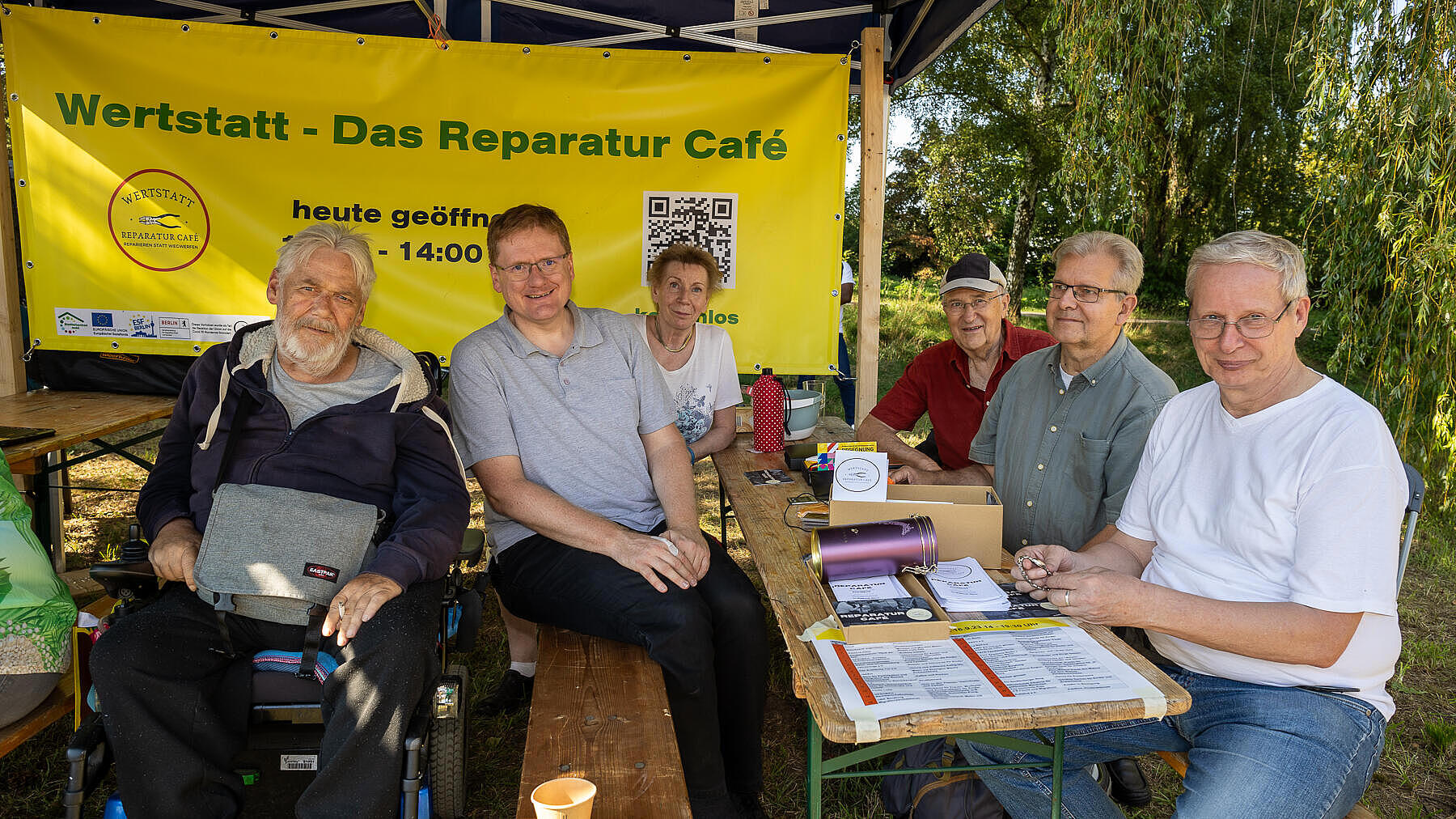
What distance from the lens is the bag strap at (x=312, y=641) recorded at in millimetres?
1868

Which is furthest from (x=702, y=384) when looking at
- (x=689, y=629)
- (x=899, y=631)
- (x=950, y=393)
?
(x=899, y=631)

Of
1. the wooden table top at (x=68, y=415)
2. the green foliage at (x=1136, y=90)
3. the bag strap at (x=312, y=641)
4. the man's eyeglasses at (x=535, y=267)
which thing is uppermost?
the green foliage at (x=1136, y=90)

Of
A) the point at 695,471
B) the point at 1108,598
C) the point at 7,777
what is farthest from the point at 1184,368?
the point at 7,777

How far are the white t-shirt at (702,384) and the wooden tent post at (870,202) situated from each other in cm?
63

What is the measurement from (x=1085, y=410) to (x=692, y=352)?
4.97 ft

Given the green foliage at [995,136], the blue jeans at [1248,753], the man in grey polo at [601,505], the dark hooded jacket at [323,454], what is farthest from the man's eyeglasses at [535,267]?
the green foliage at [995,136]

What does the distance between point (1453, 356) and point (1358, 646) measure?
80.5 inches

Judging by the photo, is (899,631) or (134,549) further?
(134,549)

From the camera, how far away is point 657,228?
3836 millimetres

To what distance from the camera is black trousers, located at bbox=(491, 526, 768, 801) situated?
2074mm

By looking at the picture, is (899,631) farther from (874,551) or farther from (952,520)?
(952,520)

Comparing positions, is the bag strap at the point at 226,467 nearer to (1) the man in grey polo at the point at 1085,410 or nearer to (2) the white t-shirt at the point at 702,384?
(2) the white t-shirt at the point at 702,384

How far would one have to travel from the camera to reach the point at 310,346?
2195 mm

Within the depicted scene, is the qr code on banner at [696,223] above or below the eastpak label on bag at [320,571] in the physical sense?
above
